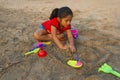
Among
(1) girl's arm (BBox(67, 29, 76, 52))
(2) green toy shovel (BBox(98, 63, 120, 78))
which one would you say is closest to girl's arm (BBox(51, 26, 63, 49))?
(1) girl's arm (BBox(67, 29, 76, 52))

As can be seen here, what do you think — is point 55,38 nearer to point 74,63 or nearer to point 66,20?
point 66,20

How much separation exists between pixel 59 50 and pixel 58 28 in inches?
13.2

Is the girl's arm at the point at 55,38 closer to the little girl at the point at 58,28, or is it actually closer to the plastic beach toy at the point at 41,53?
the little girl at the point at 58,28

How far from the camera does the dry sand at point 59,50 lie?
2.35 meters

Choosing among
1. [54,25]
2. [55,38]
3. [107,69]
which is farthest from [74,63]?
[54,25]

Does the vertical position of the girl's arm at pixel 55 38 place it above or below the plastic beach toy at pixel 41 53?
above

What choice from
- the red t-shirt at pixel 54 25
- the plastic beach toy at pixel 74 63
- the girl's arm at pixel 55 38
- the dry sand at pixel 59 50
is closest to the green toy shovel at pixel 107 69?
the dry sand at pixel 59 50

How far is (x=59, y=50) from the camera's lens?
2760 mm

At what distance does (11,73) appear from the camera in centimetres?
239

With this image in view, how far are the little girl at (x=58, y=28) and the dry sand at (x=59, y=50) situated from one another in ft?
0.38

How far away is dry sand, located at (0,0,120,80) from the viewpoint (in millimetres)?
2348

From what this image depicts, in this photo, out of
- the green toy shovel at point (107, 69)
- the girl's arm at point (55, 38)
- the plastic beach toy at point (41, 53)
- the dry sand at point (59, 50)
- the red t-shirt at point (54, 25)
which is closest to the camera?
the green toy shovel at point (107, 69)

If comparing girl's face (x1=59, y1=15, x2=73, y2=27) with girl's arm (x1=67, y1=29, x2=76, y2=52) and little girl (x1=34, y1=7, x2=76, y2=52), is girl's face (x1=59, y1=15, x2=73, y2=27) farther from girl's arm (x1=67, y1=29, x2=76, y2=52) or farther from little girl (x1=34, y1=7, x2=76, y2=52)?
girl's arm (x1=67, y1=29, x2=76, y2=52)

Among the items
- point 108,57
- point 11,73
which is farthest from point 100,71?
point 11,73
